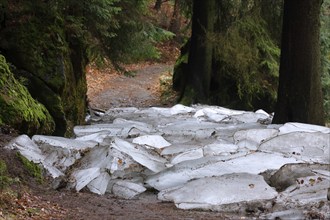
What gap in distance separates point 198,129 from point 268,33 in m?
9.38

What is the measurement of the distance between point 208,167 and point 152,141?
6.68ft

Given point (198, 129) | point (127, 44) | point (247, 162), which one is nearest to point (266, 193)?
point (247, 162)

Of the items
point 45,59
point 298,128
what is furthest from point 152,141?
point 45,59

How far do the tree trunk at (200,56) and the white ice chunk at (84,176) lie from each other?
35.5 ft

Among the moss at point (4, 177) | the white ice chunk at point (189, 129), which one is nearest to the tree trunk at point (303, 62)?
the white ice chunk at point (189, 129)

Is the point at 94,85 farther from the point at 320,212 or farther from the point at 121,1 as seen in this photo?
the point at 320,212

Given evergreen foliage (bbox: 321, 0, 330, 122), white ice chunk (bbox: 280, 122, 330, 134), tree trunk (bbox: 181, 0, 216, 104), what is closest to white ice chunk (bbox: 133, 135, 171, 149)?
white ice chunk (bbox: 280, 122, 330, 134)

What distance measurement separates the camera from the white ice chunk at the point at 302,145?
22.3 ft

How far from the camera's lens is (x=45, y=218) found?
176 inches

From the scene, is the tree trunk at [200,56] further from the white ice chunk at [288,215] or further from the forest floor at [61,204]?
the white ice chunk at [288,215]

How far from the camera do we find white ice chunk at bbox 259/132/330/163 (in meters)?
6.80

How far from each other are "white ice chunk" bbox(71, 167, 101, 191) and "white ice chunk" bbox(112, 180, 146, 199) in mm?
330

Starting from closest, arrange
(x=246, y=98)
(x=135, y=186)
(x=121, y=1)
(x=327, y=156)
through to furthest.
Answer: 1. (x=135, y=186)
2. (x=327, y=156)
3. (x=121, y=1)
4. (x=246, y=98)

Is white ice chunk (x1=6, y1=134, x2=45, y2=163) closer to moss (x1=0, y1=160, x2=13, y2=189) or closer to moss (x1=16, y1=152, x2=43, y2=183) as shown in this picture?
moss (x1=16, y1=152, x2=43, y2=183)
